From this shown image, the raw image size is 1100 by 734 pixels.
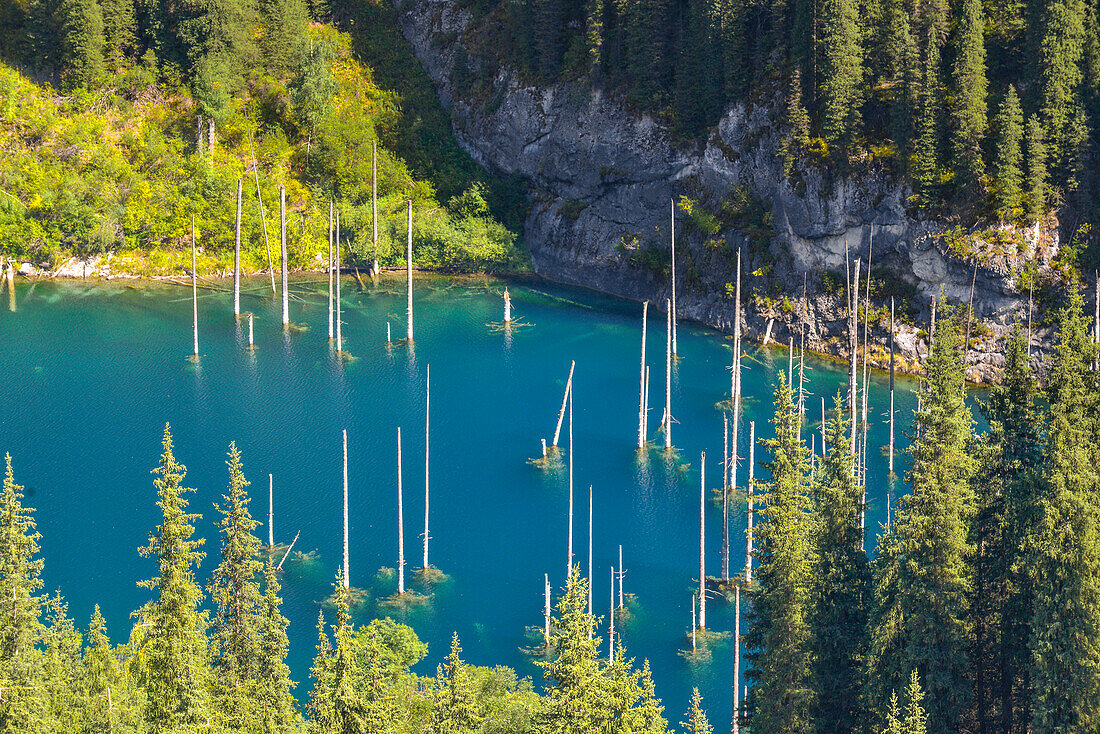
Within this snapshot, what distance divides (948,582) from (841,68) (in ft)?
185

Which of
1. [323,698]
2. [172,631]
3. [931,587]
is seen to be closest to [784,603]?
[931,587]

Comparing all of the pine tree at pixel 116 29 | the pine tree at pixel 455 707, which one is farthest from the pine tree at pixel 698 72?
the pine tree at pixel 455 707

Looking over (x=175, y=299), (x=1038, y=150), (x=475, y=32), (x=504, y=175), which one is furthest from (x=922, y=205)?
(x=175, y=299)

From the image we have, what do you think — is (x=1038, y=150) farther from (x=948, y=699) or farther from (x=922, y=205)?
(x=948, y=699)

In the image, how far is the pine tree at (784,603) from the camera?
50.4 meters

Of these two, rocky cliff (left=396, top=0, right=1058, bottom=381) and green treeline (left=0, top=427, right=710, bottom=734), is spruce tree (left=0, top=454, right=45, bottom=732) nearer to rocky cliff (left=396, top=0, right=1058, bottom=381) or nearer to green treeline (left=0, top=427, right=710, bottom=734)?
green treeline (left=0, top=427, right=710, bottom=734)

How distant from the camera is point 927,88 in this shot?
9519 cm

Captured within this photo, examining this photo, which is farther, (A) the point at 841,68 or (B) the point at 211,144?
(B) the point at 211,144

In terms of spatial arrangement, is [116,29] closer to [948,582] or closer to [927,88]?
[927,88]

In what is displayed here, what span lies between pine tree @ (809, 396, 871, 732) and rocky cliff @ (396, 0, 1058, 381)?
46858 millimetres

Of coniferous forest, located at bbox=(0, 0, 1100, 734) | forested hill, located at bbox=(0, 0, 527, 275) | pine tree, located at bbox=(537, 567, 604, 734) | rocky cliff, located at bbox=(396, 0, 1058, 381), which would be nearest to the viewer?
pine tree, located at bbox=(537, 567, 604, 734)

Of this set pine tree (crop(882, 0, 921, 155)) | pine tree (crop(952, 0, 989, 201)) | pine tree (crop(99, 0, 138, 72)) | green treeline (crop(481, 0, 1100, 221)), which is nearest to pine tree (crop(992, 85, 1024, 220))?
green treeline (crop(481, 0, 1100, 221))

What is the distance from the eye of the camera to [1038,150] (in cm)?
9350

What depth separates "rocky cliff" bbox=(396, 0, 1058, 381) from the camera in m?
97.6
